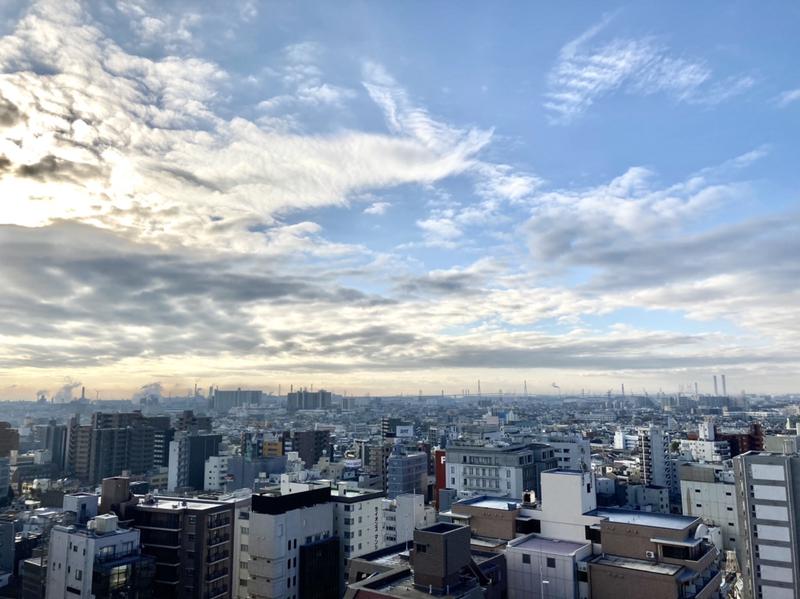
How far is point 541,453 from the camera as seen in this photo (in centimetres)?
8931

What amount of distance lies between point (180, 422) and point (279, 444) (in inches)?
1888

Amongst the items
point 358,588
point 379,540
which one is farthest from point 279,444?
point 358,588

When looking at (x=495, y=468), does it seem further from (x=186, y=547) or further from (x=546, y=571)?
(x=186, y=547)

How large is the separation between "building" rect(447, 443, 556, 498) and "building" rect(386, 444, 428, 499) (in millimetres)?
16478

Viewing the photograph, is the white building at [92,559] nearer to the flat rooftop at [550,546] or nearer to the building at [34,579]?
the building at [34,579]

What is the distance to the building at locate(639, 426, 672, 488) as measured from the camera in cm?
12231

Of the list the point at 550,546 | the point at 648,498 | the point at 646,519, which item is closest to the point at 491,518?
the point at 550,546

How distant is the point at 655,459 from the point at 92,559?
111 meters

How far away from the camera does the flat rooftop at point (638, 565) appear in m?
36.7

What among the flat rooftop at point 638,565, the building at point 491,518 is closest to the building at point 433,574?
the flat rooftop at point 638,565

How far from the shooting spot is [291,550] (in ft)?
160

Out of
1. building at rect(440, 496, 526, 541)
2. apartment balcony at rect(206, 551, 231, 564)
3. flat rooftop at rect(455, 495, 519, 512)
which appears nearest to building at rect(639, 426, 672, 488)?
flat rooftop at rect(455, 495, 519, 512)

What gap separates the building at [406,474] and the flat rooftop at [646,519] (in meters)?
59.9

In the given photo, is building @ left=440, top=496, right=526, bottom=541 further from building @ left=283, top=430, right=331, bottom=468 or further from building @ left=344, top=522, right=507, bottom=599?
building @ left=283, top=430, right=331, bottom=468
